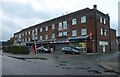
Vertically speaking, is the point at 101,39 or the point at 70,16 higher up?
the point at 70,16

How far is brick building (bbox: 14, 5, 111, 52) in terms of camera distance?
1645 inches

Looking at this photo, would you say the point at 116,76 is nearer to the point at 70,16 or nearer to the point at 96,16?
the point at 96,16

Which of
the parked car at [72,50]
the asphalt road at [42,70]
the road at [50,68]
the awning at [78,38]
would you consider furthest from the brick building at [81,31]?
the asphalt road at [42,70]

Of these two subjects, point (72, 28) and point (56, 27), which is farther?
point (56, 27)

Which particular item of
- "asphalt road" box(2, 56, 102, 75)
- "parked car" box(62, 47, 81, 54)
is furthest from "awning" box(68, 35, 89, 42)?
"asphalt road" box(2, 56, 102, 75)

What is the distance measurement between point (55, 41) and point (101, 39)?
535 inches

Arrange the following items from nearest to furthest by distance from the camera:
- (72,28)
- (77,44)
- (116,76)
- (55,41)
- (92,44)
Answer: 1. (116,76)
2. (92,44)
3. (77,44)
4. (72,28)
5. (55,41)

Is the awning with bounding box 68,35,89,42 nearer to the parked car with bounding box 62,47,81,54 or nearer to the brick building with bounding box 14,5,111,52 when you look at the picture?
the brick building with bounding box 14,5,111,52

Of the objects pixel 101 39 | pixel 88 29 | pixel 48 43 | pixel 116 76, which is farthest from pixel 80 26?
pixel 116 76

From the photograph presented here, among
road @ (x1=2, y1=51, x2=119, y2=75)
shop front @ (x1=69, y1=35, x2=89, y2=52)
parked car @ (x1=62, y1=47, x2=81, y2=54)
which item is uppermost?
shop front @ (x1=69, y1=35, x2=89, y2=52)

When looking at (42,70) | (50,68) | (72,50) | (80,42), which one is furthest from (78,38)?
(42,70)

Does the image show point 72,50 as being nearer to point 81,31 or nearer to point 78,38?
point 78,38

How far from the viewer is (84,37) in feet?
137

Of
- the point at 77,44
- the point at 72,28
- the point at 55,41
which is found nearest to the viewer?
the point at 77,44
